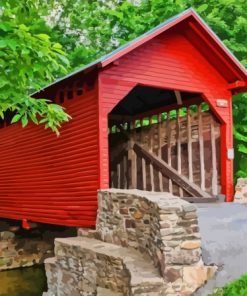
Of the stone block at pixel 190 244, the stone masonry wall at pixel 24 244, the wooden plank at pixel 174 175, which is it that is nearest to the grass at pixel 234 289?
the stone block at pixel 190 244

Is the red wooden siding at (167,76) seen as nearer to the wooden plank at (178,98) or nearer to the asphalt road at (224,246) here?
the wooden plank at (178,98)

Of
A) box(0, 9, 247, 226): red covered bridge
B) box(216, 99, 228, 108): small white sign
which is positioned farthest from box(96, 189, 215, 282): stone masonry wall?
box(216, 99, 228, 108): small white sign

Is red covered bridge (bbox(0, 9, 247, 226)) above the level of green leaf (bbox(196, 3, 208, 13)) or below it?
below

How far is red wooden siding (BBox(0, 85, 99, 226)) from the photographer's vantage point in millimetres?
10508

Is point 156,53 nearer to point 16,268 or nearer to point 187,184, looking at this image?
point 187,184

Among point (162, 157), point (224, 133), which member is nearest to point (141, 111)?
point (162, 157)

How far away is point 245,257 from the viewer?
7.04 metres

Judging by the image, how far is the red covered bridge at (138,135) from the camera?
34.1ft

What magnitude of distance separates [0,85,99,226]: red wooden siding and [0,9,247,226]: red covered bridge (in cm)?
3

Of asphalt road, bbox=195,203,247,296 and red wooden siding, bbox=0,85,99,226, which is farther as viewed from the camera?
red wooden siding, bbox=0,85,99,226

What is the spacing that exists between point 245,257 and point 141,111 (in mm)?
9287

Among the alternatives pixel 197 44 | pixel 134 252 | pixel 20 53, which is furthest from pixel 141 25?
pixel 20 53

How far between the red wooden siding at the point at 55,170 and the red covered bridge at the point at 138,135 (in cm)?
3

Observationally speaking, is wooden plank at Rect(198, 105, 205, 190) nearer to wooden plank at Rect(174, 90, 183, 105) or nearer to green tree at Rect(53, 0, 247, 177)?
wooden plank at Rect(174, 90, 183, 105)
